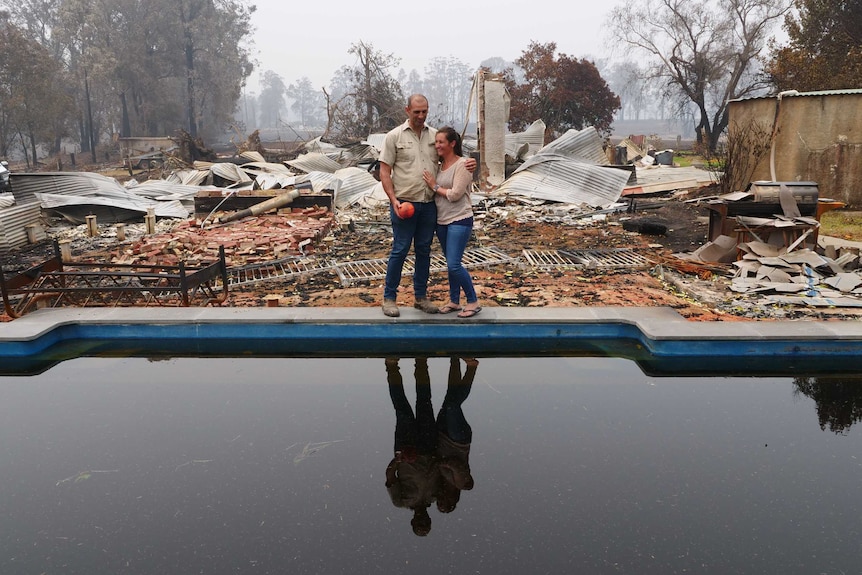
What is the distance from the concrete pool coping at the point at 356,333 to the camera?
15.8ft

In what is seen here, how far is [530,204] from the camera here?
13219 mm

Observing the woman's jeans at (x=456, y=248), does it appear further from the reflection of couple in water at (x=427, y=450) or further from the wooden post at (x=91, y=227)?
the wooden post at (x=91, y=227)

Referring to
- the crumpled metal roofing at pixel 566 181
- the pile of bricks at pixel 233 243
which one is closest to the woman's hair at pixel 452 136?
the pile of bricks at pixel 233 243

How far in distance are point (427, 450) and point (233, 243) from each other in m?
6.36

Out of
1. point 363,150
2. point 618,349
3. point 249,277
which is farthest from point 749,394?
point 363,150

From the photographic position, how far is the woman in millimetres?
4535

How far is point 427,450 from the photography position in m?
3.52

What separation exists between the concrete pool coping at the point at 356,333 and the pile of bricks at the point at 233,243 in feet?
8.07

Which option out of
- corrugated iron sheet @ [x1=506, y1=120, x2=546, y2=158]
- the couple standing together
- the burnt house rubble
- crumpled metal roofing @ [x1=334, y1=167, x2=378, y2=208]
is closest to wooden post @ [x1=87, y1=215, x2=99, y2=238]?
the burnt house rubble

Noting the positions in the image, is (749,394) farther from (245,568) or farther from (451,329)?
(245,568)

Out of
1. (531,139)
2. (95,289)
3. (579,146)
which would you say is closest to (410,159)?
(95,289)

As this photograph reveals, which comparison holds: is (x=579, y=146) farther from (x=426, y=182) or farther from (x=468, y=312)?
(x=426, y=182)

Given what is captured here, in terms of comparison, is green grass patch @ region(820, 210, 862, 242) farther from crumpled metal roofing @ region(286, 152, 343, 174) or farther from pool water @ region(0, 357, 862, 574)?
crumpled metal roofing @ region(286, 152, 343, 174)

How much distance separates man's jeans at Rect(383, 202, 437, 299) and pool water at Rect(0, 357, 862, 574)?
2.47 feet
